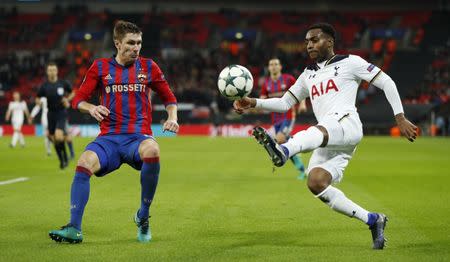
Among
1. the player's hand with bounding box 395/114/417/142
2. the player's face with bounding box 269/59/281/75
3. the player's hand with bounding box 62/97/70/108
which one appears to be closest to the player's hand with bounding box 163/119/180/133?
the player's hand with bounding box 395/114/417/142

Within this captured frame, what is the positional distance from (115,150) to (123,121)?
12.9 inches

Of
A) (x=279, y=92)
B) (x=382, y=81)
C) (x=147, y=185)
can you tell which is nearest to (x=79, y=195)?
(x=147, y=185)

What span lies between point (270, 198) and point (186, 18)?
142 feet

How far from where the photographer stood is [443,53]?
149 ft

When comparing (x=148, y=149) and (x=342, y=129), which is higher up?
(x=342, y=129)

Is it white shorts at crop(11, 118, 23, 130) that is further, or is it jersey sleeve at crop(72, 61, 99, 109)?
white shorts at crop(11, 118, 23, 130)

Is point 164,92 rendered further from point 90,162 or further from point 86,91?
point 90,162

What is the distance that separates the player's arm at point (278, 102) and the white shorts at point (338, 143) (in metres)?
0.75

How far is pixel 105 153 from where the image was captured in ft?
21.9

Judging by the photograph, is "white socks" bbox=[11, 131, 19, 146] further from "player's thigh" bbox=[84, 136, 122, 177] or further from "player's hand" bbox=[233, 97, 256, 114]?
"player's hand" bbox=[233, 97, 256, 114]

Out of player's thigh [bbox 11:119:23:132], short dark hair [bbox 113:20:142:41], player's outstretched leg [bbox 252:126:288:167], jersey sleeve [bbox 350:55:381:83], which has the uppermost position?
short dark hair [bbox 113:20:142:41]

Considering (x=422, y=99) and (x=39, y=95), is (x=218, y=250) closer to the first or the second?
(x=39, y=95)

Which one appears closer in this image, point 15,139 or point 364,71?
point 364,71

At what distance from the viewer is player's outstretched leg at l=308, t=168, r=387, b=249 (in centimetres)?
627
